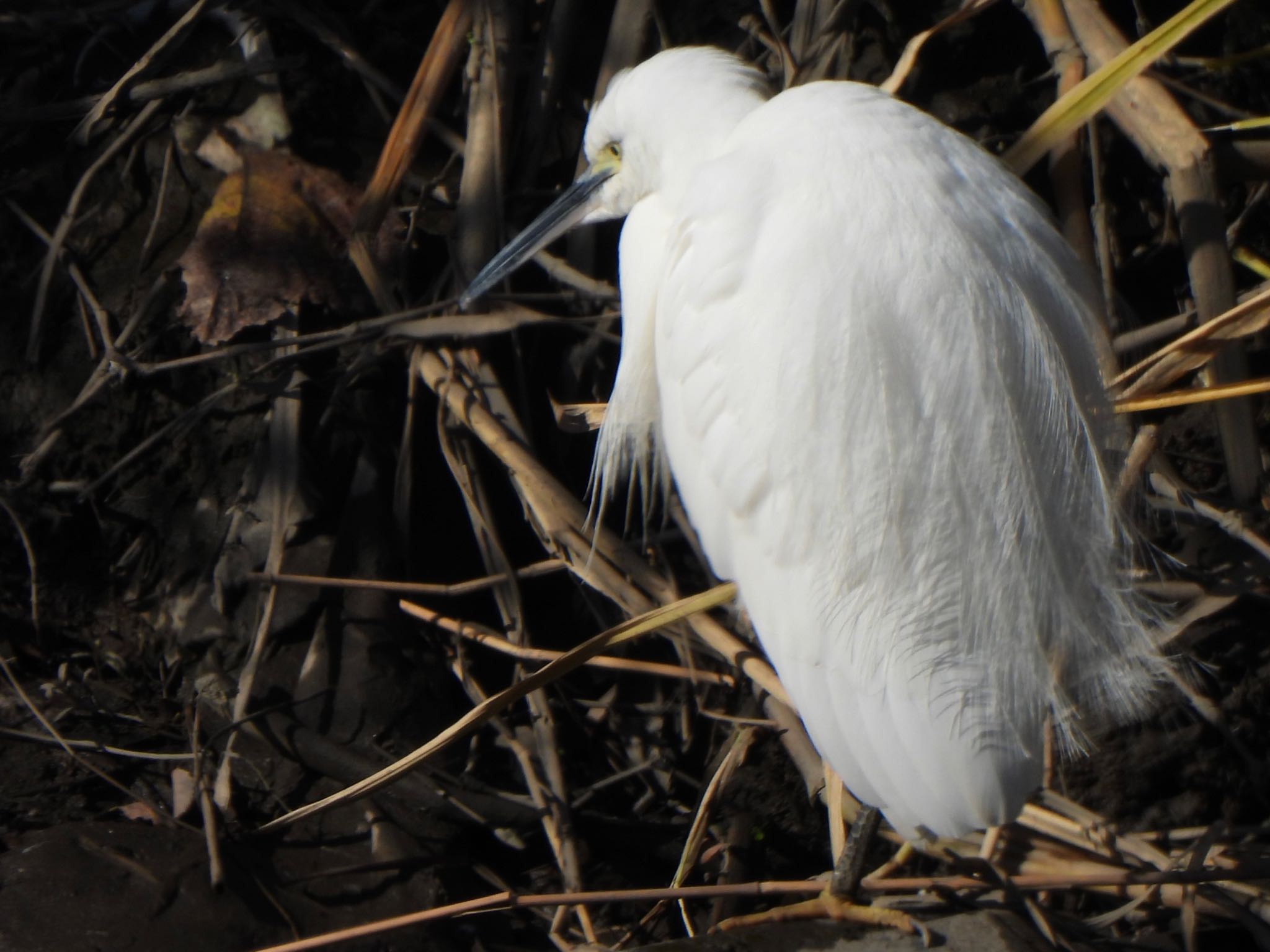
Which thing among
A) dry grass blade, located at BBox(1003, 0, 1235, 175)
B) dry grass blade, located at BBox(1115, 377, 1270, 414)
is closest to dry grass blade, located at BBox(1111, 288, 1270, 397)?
dry grass blade, located at BBox(1115, 377, 1270, 414)

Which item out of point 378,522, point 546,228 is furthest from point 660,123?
point 378,522

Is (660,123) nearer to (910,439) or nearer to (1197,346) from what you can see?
(910,439)

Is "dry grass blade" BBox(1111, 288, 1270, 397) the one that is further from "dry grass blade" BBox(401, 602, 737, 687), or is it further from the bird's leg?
"dry grass blade" BBox(401, 602, 737, 687)

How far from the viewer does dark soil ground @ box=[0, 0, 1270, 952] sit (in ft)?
5.00

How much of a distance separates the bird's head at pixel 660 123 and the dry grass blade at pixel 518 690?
561mm

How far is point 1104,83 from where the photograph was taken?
1.10m

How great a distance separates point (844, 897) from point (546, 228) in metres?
1.01

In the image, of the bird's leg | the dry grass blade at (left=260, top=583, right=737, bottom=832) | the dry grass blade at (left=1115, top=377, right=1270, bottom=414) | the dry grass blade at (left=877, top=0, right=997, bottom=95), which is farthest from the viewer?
the dry grass blade at (left=877, top=0, right=997, bottom=95)

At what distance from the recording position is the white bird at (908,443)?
105 centimetres

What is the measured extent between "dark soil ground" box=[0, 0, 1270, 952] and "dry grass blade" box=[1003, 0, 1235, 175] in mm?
335

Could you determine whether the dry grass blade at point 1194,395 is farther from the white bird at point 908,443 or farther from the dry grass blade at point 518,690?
the dry grass blade at point 518,690

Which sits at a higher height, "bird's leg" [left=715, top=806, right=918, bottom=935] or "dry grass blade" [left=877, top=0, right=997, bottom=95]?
"dry grass blade" [left=877, top=0, right=997, bottom=95]

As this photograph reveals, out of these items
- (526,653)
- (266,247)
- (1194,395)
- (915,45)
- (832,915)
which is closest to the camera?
(1194,395)

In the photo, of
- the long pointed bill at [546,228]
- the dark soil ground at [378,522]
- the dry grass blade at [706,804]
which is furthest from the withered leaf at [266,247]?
the dry grass blade at [706,804]
